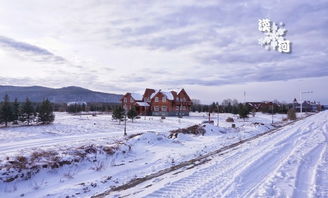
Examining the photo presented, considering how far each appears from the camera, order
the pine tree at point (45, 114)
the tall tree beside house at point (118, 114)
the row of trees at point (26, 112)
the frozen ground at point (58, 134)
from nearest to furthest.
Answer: the frozen ground at point (58, 134), the row of trees at point (26, 112), the pine tree at point (45, 114), the tall tree beside house at point (118, 114)

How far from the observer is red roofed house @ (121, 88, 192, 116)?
64438 millimetres

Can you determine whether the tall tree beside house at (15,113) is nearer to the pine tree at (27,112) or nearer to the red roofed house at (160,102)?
the pine tree at (27,112)

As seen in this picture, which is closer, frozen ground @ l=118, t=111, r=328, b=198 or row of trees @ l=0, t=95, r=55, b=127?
frozen ground @ l=118, t=111, r=328, b=198

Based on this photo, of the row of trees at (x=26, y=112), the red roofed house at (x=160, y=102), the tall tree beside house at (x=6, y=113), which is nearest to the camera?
the tall tree beside house at (x=6, y=113)

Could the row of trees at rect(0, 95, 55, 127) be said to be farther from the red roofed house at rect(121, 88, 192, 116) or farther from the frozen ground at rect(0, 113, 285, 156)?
the red roofed house at rect(121, 88, 192, 116)

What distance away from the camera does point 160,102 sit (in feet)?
214

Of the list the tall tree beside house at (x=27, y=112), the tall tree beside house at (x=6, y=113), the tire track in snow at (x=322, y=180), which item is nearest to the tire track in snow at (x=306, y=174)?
the tire track in snow at (x=322, y=180)

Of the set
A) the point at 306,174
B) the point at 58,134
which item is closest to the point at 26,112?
the point at 58,134

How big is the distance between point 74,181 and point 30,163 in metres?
1.91

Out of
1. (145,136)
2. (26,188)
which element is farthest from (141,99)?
(26,188)

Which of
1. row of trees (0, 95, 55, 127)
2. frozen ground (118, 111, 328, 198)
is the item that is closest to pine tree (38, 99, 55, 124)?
row of trees (0, 95, 55, 127)

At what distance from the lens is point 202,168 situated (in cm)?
1064

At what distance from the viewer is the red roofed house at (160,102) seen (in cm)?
6444

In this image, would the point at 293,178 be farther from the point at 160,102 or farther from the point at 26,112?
the point at 160,102
